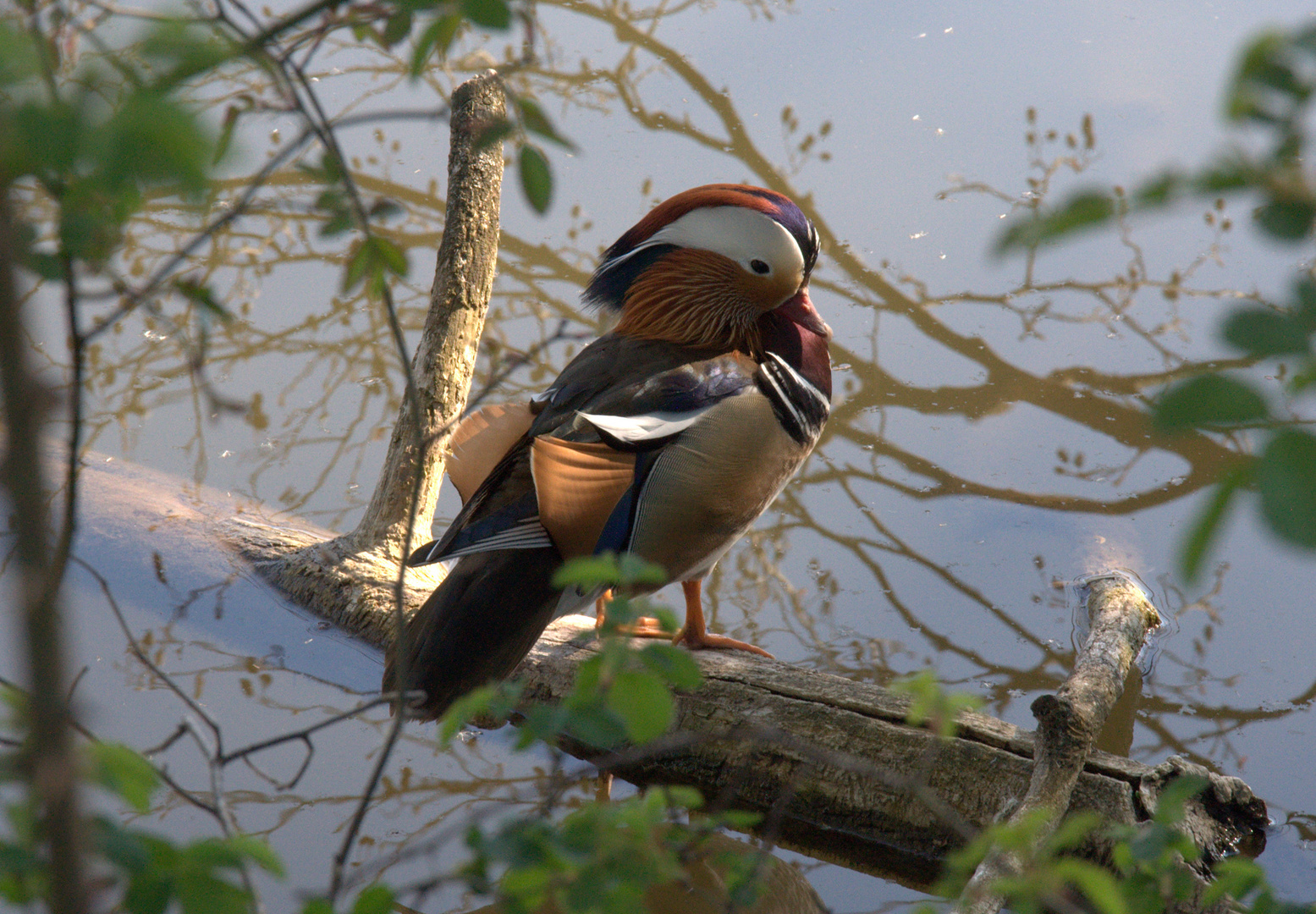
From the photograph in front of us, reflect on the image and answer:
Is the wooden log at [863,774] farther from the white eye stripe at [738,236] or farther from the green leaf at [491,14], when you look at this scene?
the green leaf at [491,14]

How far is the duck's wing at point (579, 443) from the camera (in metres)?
1.60

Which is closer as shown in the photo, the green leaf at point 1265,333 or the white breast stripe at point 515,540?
the green leaf at point 1265,333

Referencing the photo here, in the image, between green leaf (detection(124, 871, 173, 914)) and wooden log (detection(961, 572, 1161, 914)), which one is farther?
wooden log (detection(961, 572, 1161, 914))

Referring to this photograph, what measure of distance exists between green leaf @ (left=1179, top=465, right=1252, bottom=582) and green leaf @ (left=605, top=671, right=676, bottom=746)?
0.27m

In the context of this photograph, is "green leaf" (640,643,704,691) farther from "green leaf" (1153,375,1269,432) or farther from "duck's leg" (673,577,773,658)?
"duck's leg" (673,577,773,658)

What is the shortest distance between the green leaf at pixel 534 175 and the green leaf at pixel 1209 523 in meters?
0.45

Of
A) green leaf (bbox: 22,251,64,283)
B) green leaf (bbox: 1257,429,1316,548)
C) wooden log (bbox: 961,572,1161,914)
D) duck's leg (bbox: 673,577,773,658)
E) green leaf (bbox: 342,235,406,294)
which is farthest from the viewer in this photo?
duck's leg (bbox: 673,577,773,658)

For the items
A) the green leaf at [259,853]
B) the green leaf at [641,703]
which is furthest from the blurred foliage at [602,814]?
the green leaf at [259,853]

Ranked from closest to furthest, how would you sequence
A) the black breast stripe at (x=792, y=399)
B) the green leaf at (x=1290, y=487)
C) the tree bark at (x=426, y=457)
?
the green leaf at (x=1290, y=487), the black breast stripe at (x=792, y=399), the tree bark at (x=426, y=457)

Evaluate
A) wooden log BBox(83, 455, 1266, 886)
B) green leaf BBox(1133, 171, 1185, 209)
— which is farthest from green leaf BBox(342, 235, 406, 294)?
wooden log BBox(83, 455, 1266, 886)

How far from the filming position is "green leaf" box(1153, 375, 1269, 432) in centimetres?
43

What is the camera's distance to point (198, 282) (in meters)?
0.70

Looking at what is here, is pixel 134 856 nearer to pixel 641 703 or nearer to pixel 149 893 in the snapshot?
pixel 149 893

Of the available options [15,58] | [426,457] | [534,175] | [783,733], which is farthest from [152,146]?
[426,457]
